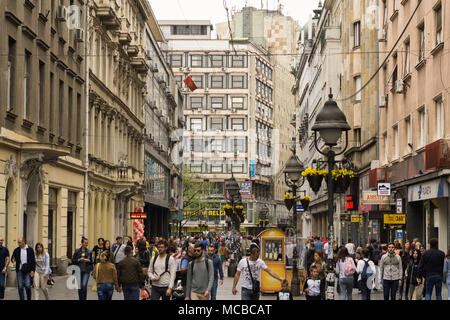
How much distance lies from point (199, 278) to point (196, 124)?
109 meters

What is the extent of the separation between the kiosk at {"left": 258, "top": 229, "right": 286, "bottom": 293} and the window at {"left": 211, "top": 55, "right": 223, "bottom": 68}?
96.7 m

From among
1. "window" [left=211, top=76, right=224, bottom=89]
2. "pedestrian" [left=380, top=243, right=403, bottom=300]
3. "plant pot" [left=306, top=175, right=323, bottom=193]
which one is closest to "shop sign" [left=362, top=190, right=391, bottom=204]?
"plant pot" [left=306, top=175, right=323, bottom=193]

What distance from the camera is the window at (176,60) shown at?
123m

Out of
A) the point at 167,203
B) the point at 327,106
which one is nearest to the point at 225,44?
the point at 167,203

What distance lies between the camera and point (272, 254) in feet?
91.6

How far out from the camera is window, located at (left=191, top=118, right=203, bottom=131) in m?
124

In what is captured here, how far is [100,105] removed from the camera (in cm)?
4406

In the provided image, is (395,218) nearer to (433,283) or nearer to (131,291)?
(433,283)

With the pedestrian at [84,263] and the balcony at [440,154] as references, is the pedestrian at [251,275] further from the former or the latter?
the balcony at [440,154]

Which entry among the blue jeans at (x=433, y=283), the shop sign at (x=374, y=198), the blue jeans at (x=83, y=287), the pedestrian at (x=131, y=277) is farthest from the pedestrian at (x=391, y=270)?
the shop sign at (x=374, y=198)

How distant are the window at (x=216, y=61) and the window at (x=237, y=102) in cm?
480

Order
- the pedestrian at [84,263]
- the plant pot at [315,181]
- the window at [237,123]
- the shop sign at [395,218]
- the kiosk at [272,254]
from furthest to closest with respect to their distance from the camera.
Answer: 1. the window at [237,123]
2. the shop sign at [395,218]
3. the kiosk at [272,254]
4. the plant pot at [315,181]
5. the pedestrian at [84,263]

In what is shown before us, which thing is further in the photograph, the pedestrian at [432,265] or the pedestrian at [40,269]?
the pedestrian at [40,269]

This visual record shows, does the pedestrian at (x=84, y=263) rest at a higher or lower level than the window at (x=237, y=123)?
lower
